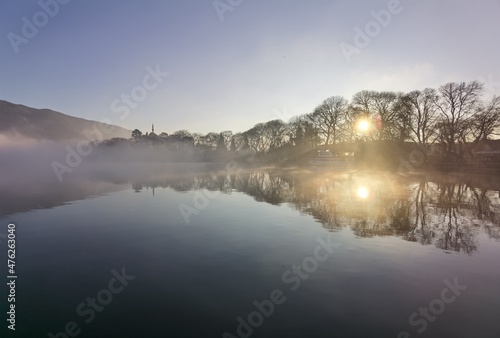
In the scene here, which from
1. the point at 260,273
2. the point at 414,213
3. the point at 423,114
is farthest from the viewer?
the point at 423,114

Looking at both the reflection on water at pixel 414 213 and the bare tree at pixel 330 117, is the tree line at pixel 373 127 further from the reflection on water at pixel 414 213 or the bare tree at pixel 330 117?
the reflection on water at pixel 414 213

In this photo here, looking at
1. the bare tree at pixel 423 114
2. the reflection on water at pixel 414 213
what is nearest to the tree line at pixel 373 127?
the bare tree at pixel 423 114

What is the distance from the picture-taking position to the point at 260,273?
9.82m

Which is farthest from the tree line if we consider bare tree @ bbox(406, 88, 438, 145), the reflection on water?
the reflection on water

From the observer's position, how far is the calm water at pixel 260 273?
22.7 ft

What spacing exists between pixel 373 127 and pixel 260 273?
84411mm

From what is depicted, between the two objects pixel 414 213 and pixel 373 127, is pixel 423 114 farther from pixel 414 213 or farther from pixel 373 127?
pixel 414 213

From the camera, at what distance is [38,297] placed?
27.2ft

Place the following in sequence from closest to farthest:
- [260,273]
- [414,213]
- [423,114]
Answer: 1. [260,273]
2. [414,213]
3. [423,114]

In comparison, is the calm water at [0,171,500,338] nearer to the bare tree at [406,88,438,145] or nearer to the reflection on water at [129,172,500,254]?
the reflection on water at [129,172,500,254]

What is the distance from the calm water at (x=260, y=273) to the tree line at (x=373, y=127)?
53180mm

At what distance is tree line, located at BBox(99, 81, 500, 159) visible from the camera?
198 feet

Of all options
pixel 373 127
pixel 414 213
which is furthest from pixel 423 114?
pixel 414 213

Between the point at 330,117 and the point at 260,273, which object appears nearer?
the point at 260,273
